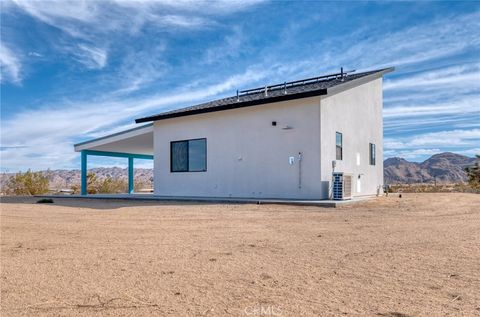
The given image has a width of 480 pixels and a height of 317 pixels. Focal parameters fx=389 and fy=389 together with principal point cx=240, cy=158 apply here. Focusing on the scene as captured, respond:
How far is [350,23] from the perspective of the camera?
1145 cm

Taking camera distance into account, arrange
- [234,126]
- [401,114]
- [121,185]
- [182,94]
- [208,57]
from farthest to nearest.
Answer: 1. [121,185]
2. [401,114]
3. [182,94]
4. [208,57]
5. [234,126]

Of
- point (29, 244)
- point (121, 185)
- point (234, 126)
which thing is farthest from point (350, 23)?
point (121, 185)

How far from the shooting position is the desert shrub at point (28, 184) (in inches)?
757

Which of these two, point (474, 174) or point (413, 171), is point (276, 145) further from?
point (413, 171)

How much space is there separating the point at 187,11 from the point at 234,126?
369cm

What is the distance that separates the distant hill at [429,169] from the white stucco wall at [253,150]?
47.8 metres

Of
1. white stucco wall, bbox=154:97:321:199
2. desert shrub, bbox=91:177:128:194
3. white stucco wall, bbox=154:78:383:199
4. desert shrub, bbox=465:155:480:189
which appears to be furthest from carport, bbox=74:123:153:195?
desert shrub, bbox=465:155:480:189

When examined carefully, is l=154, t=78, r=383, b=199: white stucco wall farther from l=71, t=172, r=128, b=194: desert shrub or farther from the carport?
l=71, t=172, r=128, b=194: desert shrub

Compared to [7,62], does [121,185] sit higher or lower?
lower

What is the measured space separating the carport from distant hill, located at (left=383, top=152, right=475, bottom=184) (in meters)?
44.4

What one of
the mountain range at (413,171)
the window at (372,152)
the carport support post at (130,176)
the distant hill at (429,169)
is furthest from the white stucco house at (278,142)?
the distant hill at (429,169)

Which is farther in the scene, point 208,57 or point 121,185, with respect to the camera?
point 121,185

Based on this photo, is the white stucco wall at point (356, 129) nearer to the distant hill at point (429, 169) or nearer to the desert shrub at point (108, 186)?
the desert shrub at point (108, 186)

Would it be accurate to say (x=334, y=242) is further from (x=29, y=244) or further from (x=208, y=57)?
(x=208, y=57)
